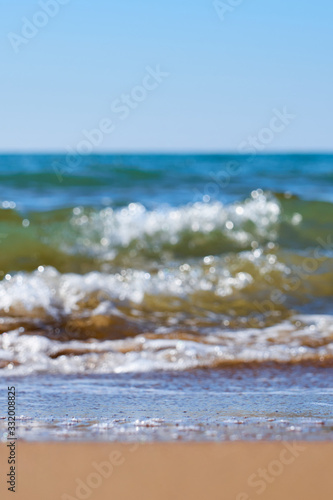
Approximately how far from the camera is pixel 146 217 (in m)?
8.50

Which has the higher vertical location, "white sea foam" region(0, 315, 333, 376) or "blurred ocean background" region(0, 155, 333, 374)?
"blurred ocean background" region(0, 155, 333, 374)

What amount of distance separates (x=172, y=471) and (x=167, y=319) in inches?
118

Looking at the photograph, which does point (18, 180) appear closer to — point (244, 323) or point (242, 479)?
Result: point (244, 323)

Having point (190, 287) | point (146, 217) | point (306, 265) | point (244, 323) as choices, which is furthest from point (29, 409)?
point (146, 217)

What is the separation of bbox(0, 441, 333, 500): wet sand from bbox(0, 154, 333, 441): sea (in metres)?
0.13

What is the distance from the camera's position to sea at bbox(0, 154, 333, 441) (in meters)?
2.76

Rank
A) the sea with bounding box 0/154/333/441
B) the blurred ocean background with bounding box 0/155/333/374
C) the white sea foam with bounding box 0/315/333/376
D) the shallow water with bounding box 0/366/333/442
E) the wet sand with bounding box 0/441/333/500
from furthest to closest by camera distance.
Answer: the blurred ocean background with bounding box 0/155/333/374 → the white sea foam with bounding box 0/315/333/376 → the sea with bounding box 0/154/333/441 → the shallow water with bounding box 0/366/333/442 → the wet sand with bounding box 0/441/333/500

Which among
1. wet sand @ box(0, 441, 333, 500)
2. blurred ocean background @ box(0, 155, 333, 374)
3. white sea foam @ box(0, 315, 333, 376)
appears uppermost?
blurred ocean background @ box(0, 155, 333, 374)

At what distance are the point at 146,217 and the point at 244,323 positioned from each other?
355 centimetres

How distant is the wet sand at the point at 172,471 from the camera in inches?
79.4

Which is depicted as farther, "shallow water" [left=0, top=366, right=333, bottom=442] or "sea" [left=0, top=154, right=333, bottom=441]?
"sea" [left=0, top=154, right=333, bottom=441]

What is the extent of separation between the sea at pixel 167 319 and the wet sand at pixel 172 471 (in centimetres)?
13

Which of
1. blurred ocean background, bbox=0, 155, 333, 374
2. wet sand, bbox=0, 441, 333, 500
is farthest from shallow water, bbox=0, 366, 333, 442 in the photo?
blurred ocean background, bbox=0, 155, 333, 374

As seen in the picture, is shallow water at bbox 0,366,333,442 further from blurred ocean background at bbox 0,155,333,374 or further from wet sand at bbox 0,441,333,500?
blurred ocean background at bbox 0,155,333,374
